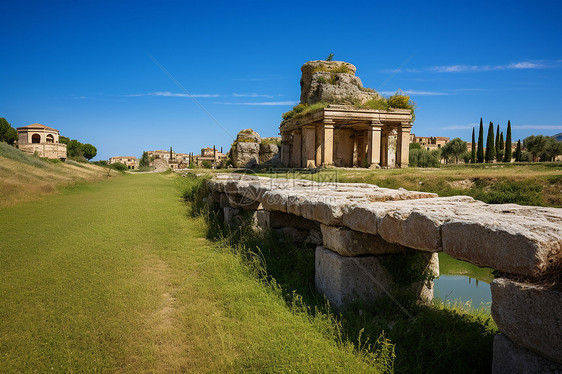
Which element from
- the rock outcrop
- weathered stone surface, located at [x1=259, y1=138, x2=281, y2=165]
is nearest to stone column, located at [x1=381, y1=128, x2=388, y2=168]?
the rock outcrop

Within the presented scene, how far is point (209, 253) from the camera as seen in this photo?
513 cm

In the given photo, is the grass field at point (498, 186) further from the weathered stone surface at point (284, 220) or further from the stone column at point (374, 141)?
the stone column at point (374, 141)

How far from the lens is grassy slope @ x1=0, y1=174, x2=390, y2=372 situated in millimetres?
2463

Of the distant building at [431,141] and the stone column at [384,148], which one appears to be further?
the distant building at [431,141]

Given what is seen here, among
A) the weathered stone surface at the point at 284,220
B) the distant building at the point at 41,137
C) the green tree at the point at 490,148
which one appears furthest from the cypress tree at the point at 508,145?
the distant building at the point at 41,137

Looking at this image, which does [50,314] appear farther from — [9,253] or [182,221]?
[182,221]

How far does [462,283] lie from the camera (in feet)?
17.2

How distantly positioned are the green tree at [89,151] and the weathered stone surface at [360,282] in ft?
287

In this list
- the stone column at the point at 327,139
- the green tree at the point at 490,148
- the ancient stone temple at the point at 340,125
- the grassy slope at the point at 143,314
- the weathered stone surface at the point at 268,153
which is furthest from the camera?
the green tree at the point at 490,148

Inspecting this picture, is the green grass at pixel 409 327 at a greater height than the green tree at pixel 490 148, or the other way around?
the green tree at pixel 490 148

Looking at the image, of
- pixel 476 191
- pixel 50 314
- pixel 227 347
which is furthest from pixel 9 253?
pixel 476 191

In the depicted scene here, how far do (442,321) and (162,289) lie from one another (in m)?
2.88

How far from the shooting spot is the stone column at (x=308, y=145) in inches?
717

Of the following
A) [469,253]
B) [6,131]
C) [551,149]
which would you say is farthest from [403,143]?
[6,131]
